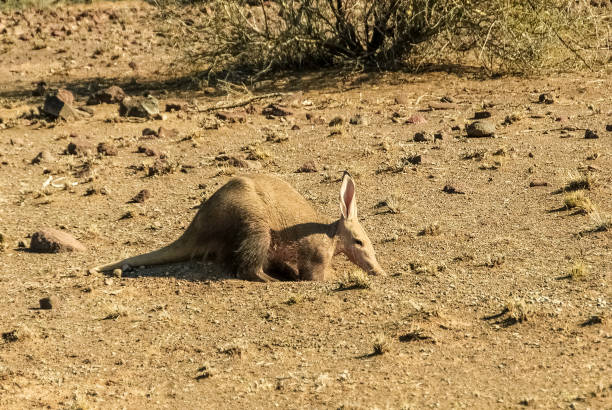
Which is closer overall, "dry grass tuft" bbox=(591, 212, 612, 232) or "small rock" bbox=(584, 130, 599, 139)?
"dry grass tuft" bbox=(591, 212, 612, 232)

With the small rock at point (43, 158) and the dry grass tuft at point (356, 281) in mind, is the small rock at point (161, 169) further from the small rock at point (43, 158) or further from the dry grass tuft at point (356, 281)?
the dry grass tuft at point (356, 281)

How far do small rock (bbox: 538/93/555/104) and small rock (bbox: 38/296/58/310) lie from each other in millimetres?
8108

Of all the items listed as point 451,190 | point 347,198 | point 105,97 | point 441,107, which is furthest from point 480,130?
point 105,97

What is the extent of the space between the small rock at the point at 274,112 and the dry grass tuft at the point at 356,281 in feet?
19.6

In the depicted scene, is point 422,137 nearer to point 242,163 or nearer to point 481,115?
point 481,115

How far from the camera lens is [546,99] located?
12.0m

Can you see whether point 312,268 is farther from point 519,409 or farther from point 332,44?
point 332,44

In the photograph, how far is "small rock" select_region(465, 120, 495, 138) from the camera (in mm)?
10648

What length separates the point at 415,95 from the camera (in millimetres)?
12805

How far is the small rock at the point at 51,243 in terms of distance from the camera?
755 cm

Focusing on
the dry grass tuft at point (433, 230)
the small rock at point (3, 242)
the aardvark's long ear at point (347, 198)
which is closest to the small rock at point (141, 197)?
the small rock at point (3, 242)

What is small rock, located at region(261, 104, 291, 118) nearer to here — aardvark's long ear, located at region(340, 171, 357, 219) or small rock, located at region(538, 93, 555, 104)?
small rock, located at region(538, 93, 555, 104)

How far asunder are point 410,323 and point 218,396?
4.89 feet

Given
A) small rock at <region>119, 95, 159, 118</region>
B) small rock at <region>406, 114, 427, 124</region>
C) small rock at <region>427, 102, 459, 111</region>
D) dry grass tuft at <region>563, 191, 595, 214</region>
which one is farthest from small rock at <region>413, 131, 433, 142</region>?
small rock at <region>119, 95, 159, 118</region>
